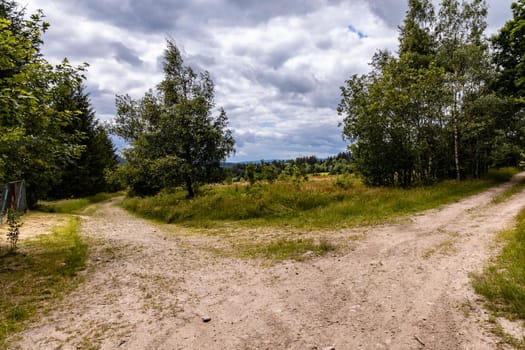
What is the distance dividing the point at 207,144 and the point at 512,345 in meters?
18.3

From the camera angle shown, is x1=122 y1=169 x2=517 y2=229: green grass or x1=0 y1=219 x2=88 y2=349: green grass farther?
x1=122 y1=169 x2=517 y2=229: green grass

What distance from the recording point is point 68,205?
88.3ft

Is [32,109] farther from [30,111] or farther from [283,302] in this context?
[283,302]

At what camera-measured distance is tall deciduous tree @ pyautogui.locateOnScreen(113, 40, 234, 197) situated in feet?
61.2

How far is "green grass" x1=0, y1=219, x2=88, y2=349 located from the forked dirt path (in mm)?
369

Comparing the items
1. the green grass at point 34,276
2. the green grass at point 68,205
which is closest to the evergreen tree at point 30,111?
the green grass at point 34,276

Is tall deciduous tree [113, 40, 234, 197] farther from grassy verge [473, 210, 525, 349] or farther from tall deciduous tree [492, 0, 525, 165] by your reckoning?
tall deciduous tree [492, 0, 525, 165]

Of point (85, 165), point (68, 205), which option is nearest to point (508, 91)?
point (68, 205)

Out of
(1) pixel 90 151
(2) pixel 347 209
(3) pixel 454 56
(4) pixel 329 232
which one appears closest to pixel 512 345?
(4) pixel 329 232

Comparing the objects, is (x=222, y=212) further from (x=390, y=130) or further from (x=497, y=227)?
(x=390, y=130)

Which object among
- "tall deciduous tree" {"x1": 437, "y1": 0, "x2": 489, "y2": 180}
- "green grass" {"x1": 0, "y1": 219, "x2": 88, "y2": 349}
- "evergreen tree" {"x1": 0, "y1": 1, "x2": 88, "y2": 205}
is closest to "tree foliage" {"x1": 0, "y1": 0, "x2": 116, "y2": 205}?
"evergreen tree" {"x1": 0, "y1": 1, "x2": 88, "y2": 205}

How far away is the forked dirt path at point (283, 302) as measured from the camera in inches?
146

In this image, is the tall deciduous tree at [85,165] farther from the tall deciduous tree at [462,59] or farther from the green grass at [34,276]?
the tall deciduous tree at [462,59]

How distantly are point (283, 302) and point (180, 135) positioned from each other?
16.2 m
